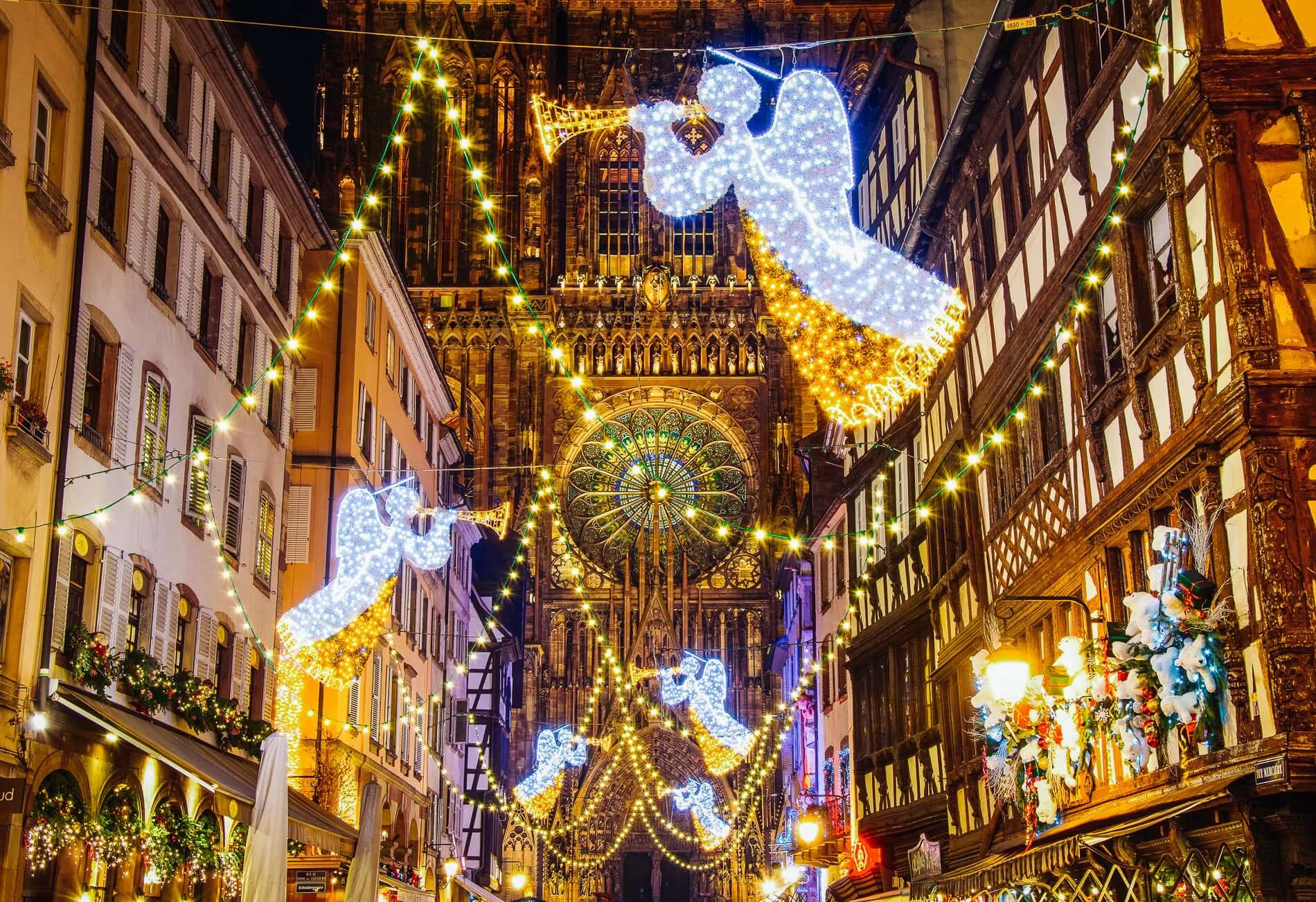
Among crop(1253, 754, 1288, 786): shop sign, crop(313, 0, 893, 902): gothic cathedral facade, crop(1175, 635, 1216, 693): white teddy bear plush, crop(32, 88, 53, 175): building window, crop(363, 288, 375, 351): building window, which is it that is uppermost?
crop(313, 0, 893, 902): gothic cathedral facade

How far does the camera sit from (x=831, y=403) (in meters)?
11.2

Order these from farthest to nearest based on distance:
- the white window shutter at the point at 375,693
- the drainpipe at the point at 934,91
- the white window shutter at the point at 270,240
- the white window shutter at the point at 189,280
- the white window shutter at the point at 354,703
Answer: the white window shutter at the point at 375,693 → the white window shutter at the point at 354,703 → the white window shutter at the point at 270,240 → the drainpipe at the point at 934,91 → the white window shutter at the point at 189,280

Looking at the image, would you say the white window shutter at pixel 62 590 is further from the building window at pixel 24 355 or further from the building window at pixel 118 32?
the building window at pixel 118 32

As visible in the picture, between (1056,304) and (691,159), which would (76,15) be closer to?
(691,159)

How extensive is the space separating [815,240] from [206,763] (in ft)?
32.6

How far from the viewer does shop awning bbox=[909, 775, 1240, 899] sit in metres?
10.8

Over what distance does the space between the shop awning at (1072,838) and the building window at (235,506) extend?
10.6 m

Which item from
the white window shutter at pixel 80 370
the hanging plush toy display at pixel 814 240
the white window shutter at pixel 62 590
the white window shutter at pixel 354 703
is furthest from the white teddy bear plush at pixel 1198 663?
the white window shutter at pixel 354 703

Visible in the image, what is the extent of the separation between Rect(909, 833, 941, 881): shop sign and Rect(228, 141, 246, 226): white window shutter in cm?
1295

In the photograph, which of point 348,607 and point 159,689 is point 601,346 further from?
point 159,689

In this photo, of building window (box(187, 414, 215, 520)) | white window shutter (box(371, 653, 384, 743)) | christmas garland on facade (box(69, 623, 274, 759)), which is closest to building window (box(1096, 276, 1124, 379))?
christmas garland on facade (box(69, 623, 274, 759))

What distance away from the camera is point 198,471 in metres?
20.0

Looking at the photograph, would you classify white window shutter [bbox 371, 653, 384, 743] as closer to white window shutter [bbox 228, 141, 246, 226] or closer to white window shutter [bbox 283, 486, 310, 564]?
white window shutter [bbox 283, 486, 310, 564]

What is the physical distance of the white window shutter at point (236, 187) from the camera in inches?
855
